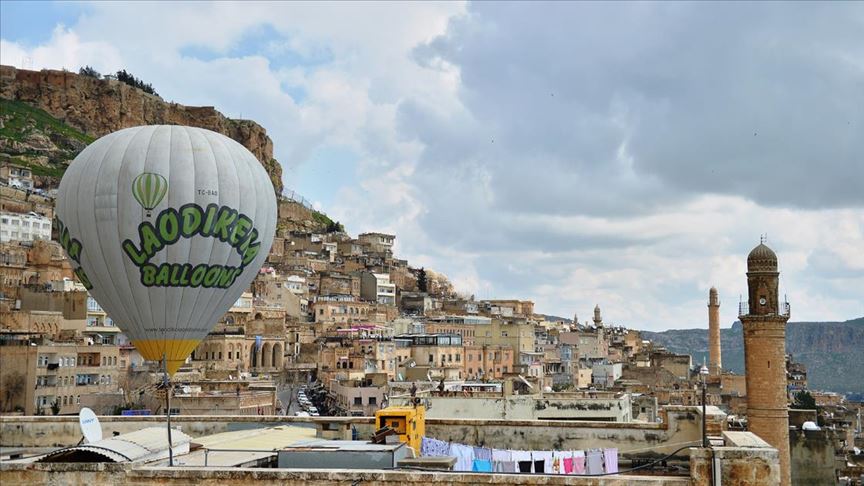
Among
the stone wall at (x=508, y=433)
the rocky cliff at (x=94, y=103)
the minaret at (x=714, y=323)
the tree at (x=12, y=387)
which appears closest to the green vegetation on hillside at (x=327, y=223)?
the rocky cliff at (x=94, y=103)

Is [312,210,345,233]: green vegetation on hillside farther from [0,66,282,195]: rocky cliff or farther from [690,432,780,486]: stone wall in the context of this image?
[690,432,780,486]: stone wall

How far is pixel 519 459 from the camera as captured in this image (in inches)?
496

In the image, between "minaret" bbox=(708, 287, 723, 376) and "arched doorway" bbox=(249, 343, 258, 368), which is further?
"minaret" bbox=(708, 287, 723, 376)

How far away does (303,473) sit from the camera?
8.91 meters

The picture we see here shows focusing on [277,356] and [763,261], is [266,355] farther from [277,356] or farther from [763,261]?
[763,261]

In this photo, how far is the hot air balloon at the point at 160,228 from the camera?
27.1 meters

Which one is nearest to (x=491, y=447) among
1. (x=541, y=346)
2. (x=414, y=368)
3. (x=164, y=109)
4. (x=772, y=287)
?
(x=772, y=287)

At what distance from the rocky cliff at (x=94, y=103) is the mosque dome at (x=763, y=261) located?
332 ft

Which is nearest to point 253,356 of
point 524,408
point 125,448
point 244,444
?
point 524,408

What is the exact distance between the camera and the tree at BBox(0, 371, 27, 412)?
37.6 metres

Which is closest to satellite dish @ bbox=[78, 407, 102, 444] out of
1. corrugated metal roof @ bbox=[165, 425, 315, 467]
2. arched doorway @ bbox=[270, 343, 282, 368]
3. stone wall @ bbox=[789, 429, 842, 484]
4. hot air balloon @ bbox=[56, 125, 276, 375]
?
corrugated metal roof @ bbox=[165, 425, 315, 467]

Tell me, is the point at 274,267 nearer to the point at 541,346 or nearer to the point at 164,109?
the point at 541,346

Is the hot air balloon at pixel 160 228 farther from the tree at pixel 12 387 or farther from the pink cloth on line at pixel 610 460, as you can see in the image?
the pink cloth on line at pixel 610 460

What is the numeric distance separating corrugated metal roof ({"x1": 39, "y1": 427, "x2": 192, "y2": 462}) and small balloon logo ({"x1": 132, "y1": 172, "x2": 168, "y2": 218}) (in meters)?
17.6
